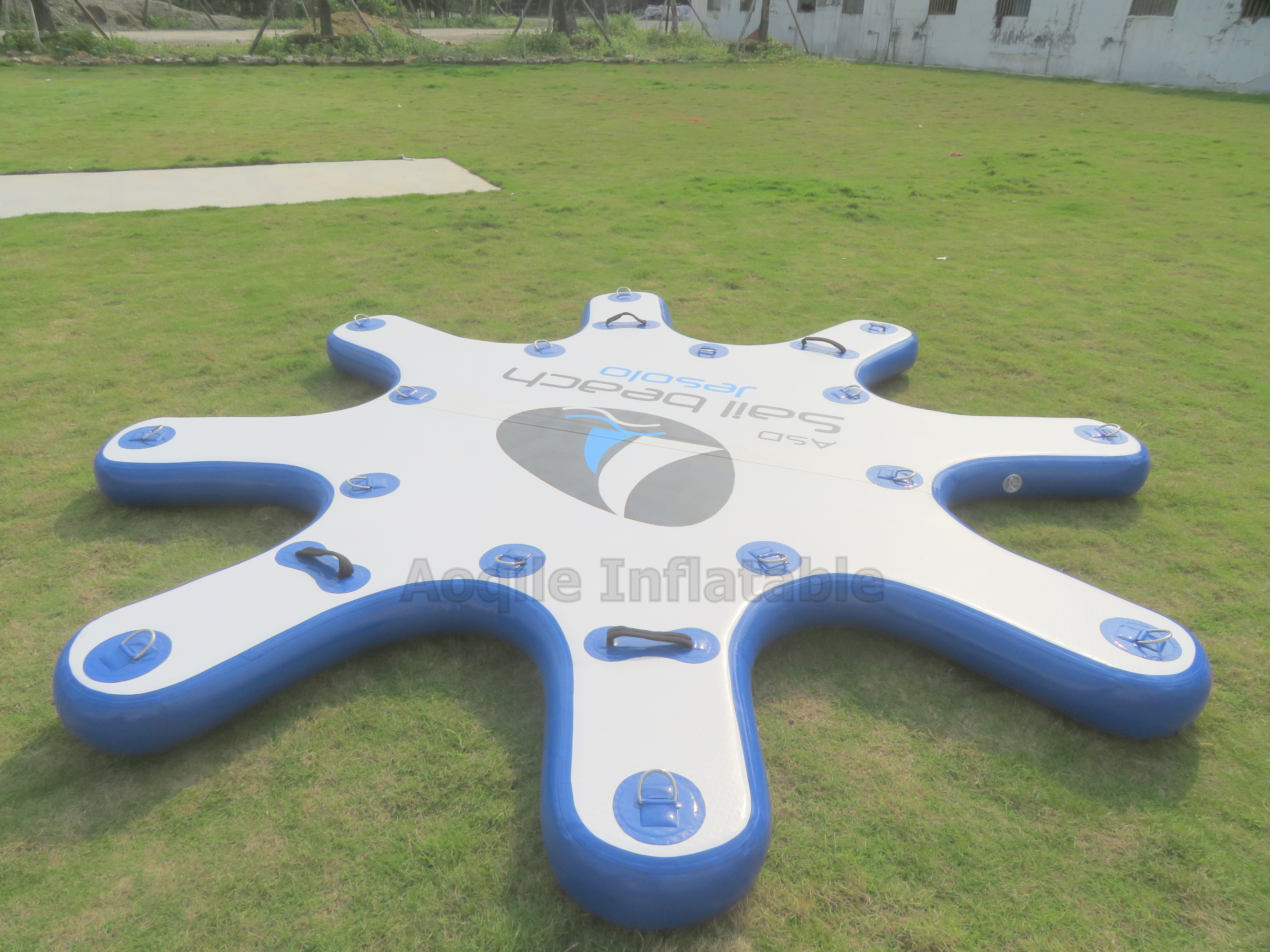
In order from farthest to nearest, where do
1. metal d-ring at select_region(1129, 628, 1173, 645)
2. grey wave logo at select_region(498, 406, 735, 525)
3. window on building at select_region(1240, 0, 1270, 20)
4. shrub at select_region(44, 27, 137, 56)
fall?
1. shrub at select_region(44, 27, 137, 56)
2. window on building at select_region(1240, 0, 1270, 20)
3. grey wave logo at select_region(498, 406, 735, 525)
4. metal d-ring at select_region(1129, 628, 1173, 645)

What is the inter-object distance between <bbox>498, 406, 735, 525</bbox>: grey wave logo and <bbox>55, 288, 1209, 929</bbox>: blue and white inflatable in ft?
0.04

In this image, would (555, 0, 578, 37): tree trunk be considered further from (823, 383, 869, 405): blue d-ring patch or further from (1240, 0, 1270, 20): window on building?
(823, 383, 869, 405): blue d-ring patch

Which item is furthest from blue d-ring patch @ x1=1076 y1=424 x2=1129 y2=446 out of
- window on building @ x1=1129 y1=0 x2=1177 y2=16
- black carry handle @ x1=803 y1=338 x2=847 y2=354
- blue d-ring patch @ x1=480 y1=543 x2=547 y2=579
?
window on building @ x1=1129 y1=0 x2=1177 y2=16

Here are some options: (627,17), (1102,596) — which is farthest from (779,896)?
(627,17)

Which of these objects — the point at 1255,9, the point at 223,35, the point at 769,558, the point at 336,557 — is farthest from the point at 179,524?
the point at 223,35

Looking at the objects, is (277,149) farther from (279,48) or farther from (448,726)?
(279,48)

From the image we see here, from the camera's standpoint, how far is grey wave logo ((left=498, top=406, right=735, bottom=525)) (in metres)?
2.68

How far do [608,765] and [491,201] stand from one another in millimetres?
5861

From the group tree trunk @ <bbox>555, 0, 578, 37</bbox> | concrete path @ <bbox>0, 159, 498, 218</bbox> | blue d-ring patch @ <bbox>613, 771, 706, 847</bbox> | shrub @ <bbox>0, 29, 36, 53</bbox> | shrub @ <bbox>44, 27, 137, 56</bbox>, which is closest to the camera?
blue d-ring patch @ <bbox>613, 771, 706, 847</bbox>

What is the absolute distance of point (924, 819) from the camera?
1942mm

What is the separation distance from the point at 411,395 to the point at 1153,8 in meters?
17.7

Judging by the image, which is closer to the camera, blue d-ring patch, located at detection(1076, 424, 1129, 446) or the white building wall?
blue d-ring patch, located at detection(1076, 424, 1129, 446)

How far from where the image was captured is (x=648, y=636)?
2080 mm

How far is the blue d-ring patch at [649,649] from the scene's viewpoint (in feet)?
6.86
